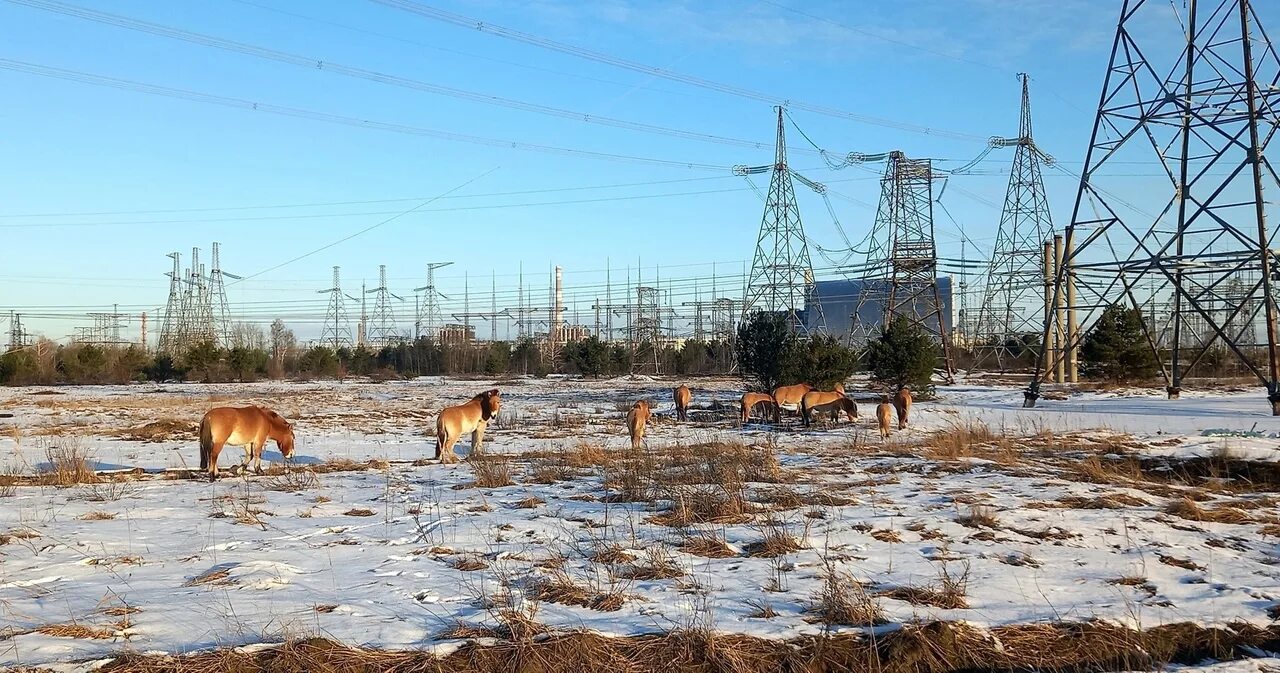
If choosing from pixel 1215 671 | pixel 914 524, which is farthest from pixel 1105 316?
pixel 1215 671

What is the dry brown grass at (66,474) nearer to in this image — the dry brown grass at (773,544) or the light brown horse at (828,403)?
the dry brown grass at (773,544)

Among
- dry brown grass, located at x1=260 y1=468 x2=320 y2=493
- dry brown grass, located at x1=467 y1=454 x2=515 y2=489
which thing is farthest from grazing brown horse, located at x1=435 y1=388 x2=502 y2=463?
dry brown grass, located at x1=260 y1=468 x2=320 y2=493

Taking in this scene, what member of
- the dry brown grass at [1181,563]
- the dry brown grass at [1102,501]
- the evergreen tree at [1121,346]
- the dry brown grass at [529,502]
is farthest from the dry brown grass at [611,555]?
the evergreen tree at [1121,346]

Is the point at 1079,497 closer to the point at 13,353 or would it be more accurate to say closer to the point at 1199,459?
the point at 1199,459

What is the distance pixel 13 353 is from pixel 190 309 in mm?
18703

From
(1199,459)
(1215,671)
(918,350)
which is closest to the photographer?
(1215,671)

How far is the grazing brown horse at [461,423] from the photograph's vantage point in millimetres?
14070

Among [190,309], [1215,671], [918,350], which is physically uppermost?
[190,309]

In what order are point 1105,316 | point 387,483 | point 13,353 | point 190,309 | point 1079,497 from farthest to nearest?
point 190,309 → point 13,353 → point 1105,316 → point 387,483 → point 1079,497

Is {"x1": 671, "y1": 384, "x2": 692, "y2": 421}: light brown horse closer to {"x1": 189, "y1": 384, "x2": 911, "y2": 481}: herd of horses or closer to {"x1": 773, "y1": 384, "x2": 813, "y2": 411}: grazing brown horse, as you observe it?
{"x1": 773, "y1": 384, "x2": 813, "y2": 411}: grazing brown horse

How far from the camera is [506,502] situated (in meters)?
9.57

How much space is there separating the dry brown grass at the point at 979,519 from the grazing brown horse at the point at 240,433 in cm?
1007

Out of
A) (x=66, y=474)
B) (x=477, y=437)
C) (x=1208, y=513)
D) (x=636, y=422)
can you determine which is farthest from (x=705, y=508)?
(x=66, y=474)

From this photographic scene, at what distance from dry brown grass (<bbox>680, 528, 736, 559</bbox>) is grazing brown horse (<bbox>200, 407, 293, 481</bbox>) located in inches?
316
